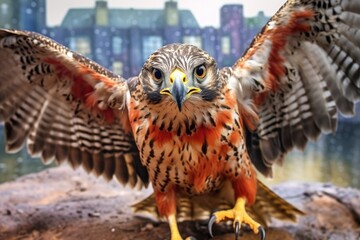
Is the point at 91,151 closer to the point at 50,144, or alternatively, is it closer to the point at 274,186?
the point at 50,144

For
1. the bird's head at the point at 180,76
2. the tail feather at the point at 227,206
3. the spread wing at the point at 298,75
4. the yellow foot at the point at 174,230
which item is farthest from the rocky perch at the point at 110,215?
the bird's head at the point at 180,76

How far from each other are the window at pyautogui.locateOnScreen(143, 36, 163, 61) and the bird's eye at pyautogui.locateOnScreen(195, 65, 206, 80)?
1247mm

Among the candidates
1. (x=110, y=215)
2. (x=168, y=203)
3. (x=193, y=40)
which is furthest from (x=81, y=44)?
(x=168, y=203)

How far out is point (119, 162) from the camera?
2785 millimetres

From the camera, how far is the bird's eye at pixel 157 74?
176 centimetres

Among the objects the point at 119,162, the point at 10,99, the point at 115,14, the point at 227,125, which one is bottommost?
the point at 119,162

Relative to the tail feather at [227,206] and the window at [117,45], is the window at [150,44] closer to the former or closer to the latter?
the window at [117,45]

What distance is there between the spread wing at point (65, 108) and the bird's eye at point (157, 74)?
23.9 inches

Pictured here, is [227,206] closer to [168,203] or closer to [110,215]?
[168,203]

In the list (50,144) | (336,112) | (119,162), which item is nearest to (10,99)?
(50,144)

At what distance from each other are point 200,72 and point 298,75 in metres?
0.86

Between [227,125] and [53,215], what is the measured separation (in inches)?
52.3

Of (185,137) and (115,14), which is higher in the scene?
(115,14)

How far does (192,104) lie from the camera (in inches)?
73.4
